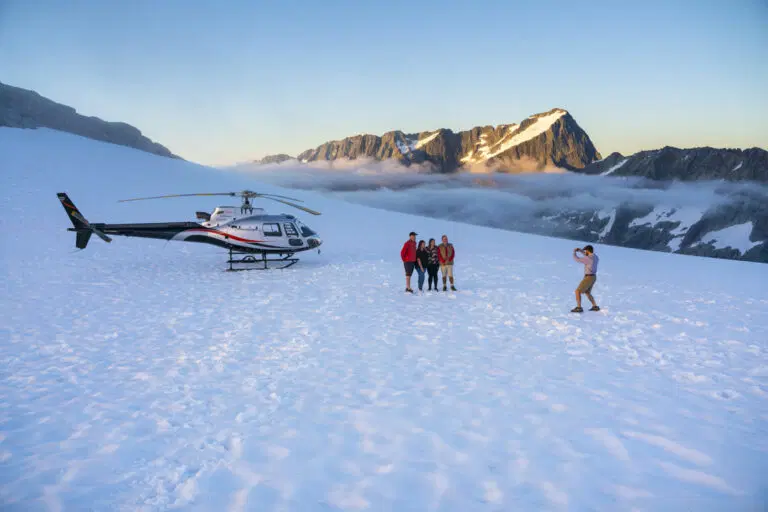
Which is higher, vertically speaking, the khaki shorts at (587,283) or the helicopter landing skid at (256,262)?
the khaki shorts at (587,283)

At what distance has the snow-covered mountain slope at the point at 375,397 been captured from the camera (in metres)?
4.39

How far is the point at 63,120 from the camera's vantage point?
125250 millimetres

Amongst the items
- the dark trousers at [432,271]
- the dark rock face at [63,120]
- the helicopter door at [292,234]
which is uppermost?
the dark rock face at [63,120]

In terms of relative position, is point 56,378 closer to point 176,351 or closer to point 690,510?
point 176,351

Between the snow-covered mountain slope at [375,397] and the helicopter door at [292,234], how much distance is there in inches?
142

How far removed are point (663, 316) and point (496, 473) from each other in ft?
31.5

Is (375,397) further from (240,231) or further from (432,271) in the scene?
(240,231)

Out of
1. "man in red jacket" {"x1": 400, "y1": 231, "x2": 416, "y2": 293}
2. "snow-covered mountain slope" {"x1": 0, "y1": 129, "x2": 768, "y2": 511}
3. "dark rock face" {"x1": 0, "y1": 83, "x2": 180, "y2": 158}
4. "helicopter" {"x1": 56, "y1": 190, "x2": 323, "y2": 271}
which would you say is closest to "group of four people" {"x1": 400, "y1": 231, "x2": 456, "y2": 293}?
"man in red jacket" {"x1": 400, "y1": 231, "x2": 416, "y2": 293}

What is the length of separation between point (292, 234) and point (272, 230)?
3.02 feet

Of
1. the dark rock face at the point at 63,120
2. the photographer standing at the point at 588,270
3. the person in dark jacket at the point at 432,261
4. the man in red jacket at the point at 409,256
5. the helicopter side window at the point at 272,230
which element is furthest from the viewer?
the dark rock face at the point at 63,120

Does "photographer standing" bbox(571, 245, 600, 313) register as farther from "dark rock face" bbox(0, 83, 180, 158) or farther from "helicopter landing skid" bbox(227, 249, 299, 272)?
"dark rock face" bbox(0, 83, 180, 158)

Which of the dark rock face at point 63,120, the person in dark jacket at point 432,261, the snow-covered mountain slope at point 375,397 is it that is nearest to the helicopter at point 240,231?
the snow-covered mountain slope at point 375,397

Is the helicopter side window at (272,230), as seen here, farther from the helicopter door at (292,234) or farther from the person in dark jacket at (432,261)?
the person in dark jacket at (432,261)

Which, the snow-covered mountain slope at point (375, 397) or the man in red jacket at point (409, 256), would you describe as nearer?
the snow-covered mountain slope at point (375, 397)
